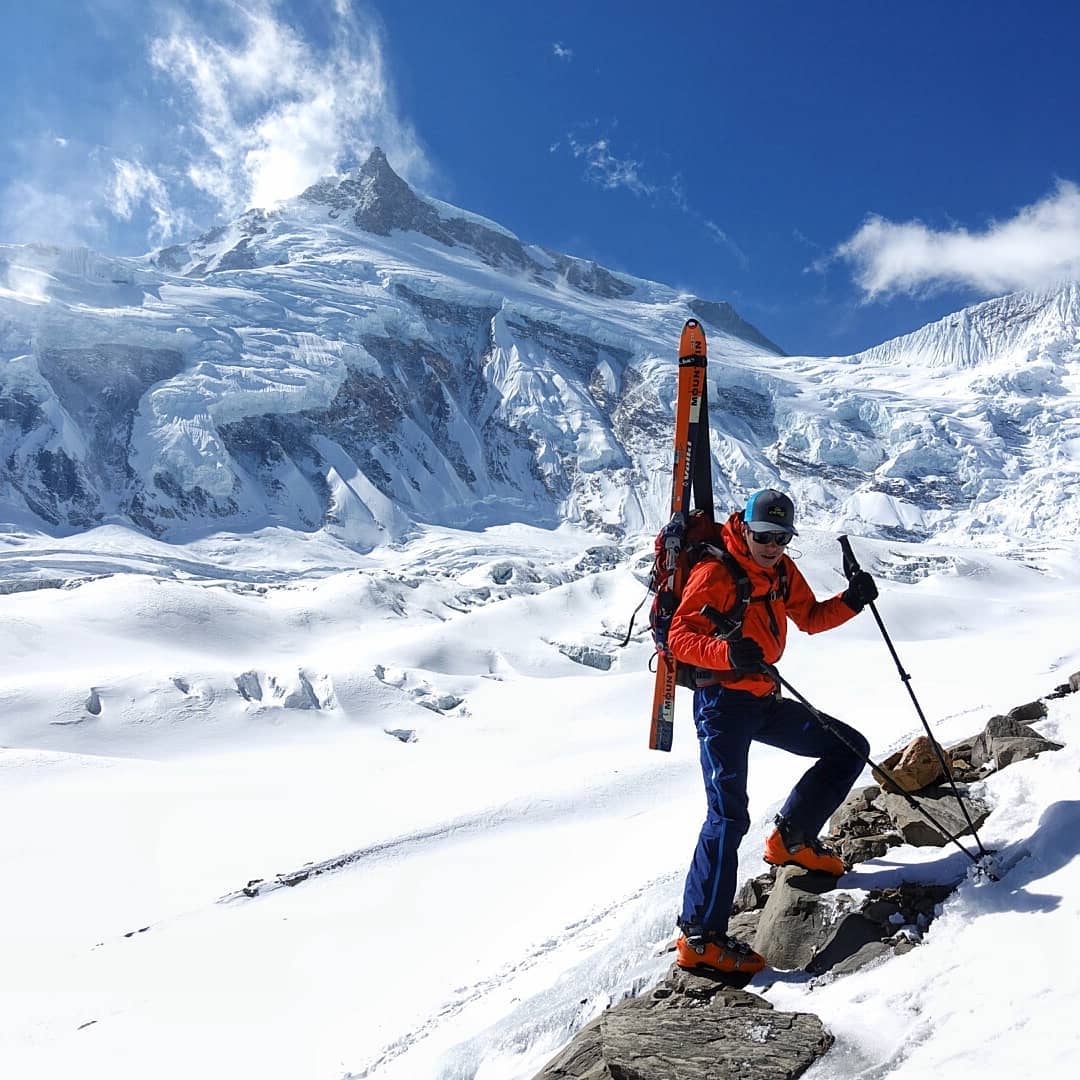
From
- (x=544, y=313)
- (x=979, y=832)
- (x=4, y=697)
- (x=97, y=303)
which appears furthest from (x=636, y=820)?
(x=544, y=313)

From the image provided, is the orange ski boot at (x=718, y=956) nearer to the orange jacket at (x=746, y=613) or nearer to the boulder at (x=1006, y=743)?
the orange jacket at (x=746, y=613)

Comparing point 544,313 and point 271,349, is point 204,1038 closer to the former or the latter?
point 271,349

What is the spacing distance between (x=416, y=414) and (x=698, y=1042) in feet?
492

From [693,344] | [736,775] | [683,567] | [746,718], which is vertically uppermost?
[693,344]

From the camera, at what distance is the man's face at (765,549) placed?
4.84 m

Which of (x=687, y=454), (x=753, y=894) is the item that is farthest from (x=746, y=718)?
(x=687, y=454)

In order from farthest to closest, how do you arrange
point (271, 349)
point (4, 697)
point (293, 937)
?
point (271, 349), point (4, 697), point (293, 937)

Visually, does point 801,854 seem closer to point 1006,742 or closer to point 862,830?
point 862,830

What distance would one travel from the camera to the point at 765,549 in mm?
4859

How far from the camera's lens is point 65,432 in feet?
382

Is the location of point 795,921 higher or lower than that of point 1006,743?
lower

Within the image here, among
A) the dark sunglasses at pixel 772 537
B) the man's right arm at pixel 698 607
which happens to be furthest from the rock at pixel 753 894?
the dark sunglasses at pixel 772 537

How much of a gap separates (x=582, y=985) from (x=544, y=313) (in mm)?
170597

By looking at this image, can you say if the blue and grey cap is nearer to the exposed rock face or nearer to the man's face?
the man's face
